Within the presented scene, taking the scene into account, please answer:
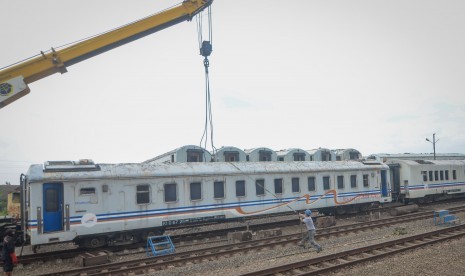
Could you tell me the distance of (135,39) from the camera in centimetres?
1500

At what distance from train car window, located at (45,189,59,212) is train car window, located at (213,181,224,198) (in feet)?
22.8

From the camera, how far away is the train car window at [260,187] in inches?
752

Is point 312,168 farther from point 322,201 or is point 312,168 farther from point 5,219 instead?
point 5,219

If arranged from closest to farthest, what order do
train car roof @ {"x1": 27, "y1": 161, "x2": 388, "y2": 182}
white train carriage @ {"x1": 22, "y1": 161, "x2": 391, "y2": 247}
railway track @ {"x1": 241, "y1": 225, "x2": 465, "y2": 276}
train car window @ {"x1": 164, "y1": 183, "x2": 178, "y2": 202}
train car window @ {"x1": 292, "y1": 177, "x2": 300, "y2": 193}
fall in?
railway track @ {"x1": 241, "y1": 225, "x2": 465, "y2": 276} → white train carriage @ {"x1": 22, "y1": 161, "x2": 391, "y2": 247} → train car roof @ {"x1": 27, "y1": 161, "x2": 388, "y2": 182} → train car window @ {"x1": 164, "y1": 183, "x2": 178, "y2": 202} → train car window @ {"x1": 292, "y1": 177, "x2": 300, "y2": 193}

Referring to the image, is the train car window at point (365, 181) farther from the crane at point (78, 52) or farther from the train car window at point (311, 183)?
the crane at point (78, 52)

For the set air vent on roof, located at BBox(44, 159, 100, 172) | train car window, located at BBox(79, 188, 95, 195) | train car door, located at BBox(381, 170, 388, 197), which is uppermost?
air vent on roof, located at BBox(44, 159, 100, 172)

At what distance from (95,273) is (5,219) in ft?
29.5

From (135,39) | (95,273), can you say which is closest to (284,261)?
(95,273)

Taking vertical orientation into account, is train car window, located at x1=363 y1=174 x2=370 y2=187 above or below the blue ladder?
above

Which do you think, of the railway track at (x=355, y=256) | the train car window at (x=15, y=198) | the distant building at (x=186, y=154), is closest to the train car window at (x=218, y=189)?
the distant building at (x=186, y=154)

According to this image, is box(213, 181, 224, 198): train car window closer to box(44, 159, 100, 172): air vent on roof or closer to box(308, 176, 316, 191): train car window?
box(44, 159, 100, 172): air vent on roof

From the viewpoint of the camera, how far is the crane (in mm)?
13000

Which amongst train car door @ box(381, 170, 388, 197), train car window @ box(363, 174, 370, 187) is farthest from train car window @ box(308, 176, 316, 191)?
train car door @ box(381, 170, 388, 197)

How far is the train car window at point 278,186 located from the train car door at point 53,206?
10577 millimetres
